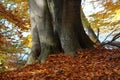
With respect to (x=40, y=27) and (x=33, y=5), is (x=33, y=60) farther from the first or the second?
(x=33, y=5)

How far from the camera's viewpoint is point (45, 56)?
8.85 meters

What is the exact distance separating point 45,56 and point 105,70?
12.0 feet

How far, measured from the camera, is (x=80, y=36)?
9062 millimetres

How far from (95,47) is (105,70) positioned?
12.4ft

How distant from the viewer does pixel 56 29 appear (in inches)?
366

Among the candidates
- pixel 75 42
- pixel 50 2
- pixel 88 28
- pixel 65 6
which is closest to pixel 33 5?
pixel 50 2

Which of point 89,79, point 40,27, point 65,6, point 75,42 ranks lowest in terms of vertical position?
point 89,79

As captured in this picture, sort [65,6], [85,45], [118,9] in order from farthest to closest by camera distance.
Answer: [118,9] → [85,45] → [65,6]

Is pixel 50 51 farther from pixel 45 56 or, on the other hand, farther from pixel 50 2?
pixel 50 2

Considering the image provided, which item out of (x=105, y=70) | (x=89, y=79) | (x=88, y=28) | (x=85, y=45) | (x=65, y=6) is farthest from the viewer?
(x=88, y=28)

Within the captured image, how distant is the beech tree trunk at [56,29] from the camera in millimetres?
8625

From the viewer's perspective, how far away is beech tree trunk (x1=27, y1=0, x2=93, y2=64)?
8.62 m

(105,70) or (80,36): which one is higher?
(80,36)

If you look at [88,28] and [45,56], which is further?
[88,28]
